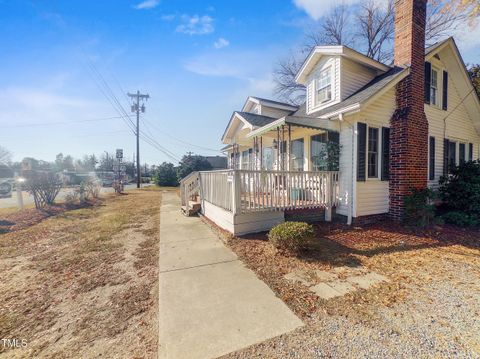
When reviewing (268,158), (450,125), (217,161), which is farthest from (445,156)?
(217,161)

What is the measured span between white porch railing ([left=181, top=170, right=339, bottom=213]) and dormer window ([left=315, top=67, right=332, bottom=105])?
3.42 meters

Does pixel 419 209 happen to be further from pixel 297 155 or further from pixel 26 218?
pixel 26 218

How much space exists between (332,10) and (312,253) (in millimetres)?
18980

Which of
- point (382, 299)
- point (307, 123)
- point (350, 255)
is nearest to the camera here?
point (382, 299)

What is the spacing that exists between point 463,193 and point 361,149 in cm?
400

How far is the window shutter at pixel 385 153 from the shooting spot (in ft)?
22.1

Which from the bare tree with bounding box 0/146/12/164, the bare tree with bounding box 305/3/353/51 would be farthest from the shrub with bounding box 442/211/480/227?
the bare tree with bounding box 0/146/12/164

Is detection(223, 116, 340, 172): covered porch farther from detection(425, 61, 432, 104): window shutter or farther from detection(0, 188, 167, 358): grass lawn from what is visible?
detection(0, 188, 167, 358): grass lawn

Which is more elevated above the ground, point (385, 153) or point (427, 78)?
point (427, 78)

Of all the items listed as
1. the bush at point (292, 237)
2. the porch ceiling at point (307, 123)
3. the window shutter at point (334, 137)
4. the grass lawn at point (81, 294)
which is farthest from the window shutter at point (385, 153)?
the grass lawn at point (81, 294)

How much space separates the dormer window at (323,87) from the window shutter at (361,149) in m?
2.19

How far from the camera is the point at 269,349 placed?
1.97m

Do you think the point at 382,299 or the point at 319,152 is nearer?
the point at 382,299

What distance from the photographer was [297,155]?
8477mm
